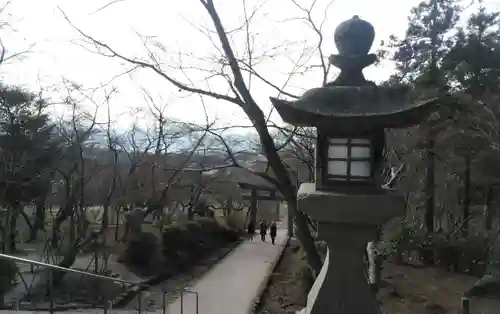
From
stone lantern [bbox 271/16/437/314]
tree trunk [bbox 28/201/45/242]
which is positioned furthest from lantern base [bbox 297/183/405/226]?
tree trunk [bbox 28/201/45/242]

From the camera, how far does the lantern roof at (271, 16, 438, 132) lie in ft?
9.80

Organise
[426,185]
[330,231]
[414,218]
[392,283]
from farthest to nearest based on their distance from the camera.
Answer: [414,218] < [426,185] < [392,283] < [330,231]

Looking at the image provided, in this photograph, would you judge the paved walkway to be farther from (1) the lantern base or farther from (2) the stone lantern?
(1) the lantern base

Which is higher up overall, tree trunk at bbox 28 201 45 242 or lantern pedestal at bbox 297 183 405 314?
lantern pedestal at bbox 297 183 405 314

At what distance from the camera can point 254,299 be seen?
12.7m

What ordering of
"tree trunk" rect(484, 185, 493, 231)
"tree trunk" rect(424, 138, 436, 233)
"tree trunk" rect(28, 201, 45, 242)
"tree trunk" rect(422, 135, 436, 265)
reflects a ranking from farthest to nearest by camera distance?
1. "tree trunk" rect(484, 185, 493, 231)
2. "tree trunk" rect(28, 201, 45, 242)
3. "tree trunk" rect(424, 138, 436, 233)
4. "tree trunk" rect(422, 135, 436, 265)

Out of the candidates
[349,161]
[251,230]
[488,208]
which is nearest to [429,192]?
[488,208]

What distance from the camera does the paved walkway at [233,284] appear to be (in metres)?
11.8

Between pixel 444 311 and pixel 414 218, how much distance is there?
27.0 feet

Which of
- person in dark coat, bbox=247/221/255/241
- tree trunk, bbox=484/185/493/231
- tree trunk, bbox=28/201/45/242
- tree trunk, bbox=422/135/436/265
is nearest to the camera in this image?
tree trunk, bbox=422/135/436/265

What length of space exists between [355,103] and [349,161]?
1.32ft

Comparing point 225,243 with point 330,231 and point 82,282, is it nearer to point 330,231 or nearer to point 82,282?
point 82,282

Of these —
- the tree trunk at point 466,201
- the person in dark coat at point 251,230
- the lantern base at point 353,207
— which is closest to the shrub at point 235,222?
the person in dark coat at point 251,230

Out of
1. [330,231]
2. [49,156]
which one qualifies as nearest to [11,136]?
[49,156]
